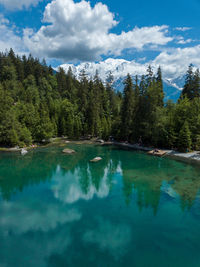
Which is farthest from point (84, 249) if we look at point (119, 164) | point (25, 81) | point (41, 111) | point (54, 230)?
point (25, 81)

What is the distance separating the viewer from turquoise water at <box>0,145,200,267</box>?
42.3 ft

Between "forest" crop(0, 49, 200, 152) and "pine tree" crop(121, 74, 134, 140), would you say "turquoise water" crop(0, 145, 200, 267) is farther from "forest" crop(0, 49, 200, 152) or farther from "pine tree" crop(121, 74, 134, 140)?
"pine tree" crop(121, 74, 134, 140)

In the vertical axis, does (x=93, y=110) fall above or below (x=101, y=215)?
above

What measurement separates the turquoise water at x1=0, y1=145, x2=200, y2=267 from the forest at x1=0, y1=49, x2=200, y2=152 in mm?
11081

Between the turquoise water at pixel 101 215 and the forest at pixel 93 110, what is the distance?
436 inches

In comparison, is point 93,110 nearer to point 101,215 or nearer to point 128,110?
point 128,110

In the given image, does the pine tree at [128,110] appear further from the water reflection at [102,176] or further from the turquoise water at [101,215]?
the turquoise water at [101,215]

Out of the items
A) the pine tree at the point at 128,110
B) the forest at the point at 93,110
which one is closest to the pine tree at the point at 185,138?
the forest at the point at 93,110

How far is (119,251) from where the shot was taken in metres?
13.2

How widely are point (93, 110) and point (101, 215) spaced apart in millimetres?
47121

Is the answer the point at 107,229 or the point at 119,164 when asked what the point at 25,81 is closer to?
the point at 119,164

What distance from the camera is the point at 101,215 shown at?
59.3ft

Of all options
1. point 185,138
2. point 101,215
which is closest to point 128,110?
point 185,138

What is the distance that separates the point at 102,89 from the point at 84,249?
64.0 meters
